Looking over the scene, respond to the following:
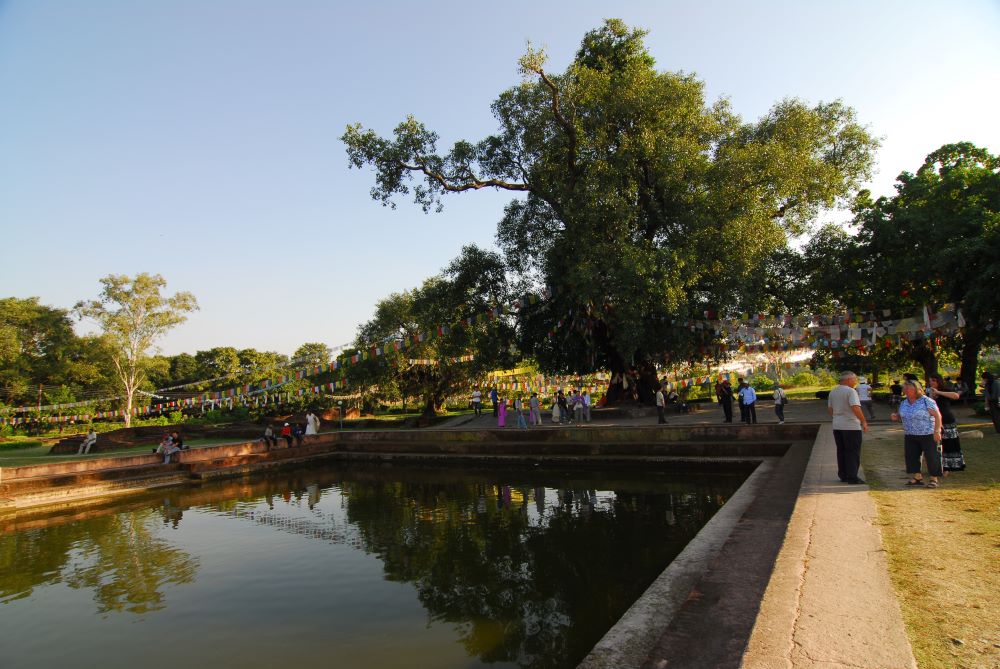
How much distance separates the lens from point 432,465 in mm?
18906

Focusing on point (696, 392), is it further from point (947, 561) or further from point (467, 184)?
point (947, 561)

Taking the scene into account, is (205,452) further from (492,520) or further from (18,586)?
(492,520)

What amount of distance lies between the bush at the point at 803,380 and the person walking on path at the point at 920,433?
44260 mm

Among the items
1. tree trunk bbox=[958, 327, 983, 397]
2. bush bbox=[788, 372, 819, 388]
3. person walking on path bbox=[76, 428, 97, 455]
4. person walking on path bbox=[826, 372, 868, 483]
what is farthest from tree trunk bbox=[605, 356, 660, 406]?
bush bbox=[788, 372, 819, 388]

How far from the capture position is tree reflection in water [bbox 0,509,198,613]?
7.69 metres

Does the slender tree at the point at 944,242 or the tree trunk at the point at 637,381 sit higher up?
the slender tree at the point at 944,242

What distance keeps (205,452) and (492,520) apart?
12.9 m

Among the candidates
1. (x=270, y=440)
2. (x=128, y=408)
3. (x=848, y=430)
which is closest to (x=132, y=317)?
(x=128, y=408)

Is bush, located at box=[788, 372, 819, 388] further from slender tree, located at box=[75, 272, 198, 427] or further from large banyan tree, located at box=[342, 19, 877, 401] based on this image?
slender tree, located at box=[75, 272, 198, 427]

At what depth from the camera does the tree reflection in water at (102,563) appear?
25.2ft

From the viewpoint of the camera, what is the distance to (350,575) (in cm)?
786

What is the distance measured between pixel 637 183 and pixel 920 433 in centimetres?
1512

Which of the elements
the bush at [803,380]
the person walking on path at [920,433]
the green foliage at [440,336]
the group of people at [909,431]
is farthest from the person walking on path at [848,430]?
the bush at [803,380]

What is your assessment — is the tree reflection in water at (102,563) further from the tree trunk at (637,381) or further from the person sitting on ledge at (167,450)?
the tree trunk at (637,381)
